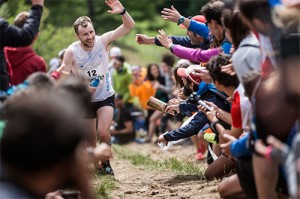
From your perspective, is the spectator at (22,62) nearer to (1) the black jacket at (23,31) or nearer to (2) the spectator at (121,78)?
(1) the black jacket at (23,31)

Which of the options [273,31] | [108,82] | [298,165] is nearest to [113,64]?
[108,82]

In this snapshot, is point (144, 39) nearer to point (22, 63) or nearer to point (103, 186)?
point (22, 63)

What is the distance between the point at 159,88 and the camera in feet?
57.7

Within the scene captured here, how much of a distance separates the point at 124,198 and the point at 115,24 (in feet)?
79.8

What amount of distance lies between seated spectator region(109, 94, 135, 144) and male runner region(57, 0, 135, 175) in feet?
28.8

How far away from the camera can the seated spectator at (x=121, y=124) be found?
729 inches

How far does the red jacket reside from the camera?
808 centimetres

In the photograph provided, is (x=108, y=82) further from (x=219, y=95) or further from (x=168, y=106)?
(x=219, y=95)

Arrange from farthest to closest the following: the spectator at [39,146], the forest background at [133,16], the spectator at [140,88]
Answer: the forest background at [133,16] < the spectator at [140,88] < the spectator at [39,146]

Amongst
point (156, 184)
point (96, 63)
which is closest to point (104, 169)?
point (156, 184)

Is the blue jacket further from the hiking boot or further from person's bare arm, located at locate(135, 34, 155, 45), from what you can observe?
the hiking boot

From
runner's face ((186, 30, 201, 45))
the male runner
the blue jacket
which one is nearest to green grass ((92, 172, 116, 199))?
the male runner

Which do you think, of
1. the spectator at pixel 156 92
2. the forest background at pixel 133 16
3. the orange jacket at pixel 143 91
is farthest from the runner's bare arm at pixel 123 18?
the forest background at pixel 133 16

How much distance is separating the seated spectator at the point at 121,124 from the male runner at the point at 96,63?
8769 mm
